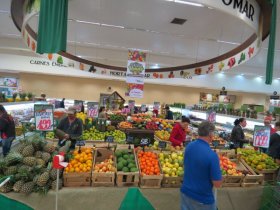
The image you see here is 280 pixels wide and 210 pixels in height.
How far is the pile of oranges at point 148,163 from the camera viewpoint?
11.8 feet

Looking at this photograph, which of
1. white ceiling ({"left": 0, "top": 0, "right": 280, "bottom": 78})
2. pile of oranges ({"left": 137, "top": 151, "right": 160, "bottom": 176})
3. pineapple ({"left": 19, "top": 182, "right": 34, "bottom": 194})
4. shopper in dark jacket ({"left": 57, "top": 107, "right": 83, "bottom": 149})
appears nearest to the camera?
pineapple ({"left": 19, "top": 182, "right": 34, "bottom": 194})

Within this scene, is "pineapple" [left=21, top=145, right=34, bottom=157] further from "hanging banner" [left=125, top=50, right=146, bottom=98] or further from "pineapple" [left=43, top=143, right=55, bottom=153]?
"hanging banner" [left=125, top=50, right=146, bottom=98]

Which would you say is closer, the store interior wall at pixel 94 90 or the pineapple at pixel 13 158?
the pineapple at pixel 13 158

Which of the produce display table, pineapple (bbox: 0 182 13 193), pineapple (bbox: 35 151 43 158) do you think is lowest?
the produce display table

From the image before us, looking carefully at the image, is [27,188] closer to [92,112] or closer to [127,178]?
[127,178]

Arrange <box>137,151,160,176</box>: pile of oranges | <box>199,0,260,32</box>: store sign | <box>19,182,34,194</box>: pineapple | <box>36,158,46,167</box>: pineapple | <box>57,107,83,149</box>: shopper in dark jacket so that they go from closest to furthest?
1. <box>199,0,260,32</box>: store sign
2. <box>19,182,34,194</box>: pineapple
3. <box>36,158,46,167</box>: pineapple
4. <box>137,151,160,176</box>: pile of oranges
5. <box>57,107,83,149</box>: shopper in dark jacket

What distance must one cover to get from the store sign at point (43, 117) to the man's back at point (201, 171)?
3.15m

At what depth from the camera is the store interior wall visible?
16156 mm

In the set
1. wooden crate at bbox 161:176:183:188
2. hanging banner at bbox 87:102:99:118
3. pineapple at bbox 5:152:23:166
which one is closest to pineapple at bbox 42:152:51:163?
pineapple at bbox 5:152:23:166

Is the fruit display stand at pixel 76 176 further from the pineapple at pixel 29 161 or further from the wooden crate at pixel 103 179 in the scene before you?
the pineapple at pixel 29 161

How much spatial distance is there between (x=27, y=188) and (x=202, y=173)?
2290 millimetres

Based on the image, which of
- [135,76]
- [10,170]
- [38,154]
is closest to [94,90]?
[135,76]

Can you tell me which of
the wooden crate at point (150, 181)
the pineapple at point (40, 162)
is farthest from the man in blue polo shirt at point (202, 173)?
the pineapple at point (40, 162)

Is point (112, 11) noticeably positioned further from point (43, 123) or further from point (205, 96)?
point (205, 96)
